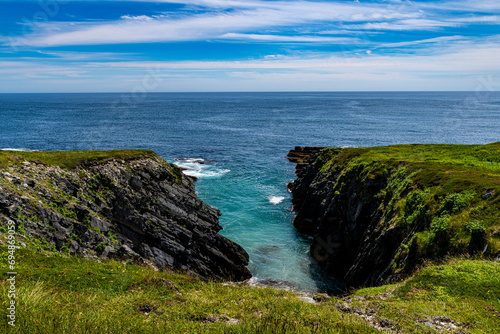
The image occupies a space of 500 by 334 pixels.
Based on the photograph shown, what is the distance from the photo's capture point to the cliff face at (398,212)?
17000 millimetres

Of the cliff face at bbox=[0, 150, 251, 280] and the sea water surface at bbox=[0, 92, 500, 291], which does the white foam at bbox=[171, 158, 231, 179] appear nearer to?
the sea water surface at bbox=[0, 92, 500, 291]

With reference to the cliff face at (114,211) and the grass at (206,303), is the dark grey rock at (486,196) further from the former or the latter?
the cliff face at (114,211)

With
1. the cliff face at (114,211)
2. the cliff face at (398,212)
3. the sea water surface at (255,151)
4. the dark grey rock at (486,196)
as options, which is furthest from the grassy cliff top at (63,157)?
the dark grey rock at (486,196)

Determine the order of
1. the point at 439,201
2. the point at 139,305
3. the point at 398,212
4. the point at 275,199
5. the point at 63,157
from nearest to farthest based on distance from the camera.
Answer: the point at 139,305
the point at 439,201
the point at 398,212
the point at 63,157
the point at 275,199

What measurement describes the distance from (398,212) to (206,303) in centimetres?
1676

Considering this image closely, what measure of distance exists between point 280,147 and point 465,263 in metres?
69.0

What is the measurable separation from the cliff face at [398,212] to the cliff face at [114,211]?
998cm

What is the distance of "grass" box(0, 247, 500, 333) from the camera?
8766 mm

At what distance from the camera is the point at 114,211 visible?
23453 millimetres

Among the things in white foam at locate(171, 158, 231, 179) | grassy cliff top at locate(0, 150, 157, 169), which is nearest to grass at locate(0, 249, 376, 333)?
grassy cliff top at locate(0, 150, 157, 169)

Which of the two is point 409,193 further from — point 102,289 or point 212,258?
point 102,289

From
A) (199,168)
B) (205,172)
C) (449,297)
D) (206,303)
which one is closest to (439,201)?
(449,297)

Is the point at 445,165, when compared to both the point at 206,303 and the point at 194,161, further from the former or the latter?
the point at 194,161

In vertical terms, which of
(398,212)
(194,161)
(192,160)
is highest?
(398,212)
